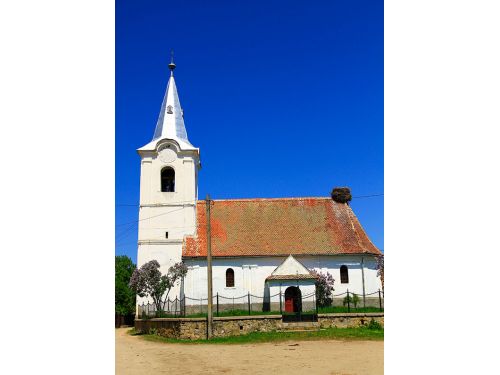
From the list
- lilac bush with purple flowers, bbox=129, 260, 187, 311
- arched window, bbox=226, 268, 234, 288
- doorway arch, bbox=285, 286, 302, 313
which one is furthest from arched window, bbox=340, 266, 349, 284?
lilac bush with purple flowers, bbox=129, 260, 187, 311

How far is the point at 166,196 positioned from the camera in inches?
858

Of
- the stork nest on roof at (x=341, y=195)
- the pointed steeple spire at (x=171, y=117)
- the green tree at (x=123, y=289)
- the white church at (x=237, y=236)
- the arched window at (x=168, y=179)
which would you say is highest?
the pointed steeple spire at (x=171, y=117)

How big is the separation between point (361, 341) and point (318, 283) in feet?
24.6

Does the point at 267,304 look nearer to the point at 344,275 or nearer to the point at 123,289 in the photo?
the point at 344,275

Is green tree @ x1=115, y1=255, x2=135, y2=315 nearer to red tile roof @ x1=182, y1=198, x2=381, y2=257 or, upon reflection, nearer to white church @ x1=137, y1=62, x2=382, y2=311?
white church @ x1=137, y1=62, x2=382, y2=311

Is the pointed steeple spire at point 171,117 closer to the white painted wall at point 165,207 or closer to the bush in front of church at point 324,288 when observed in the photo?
the white painted wall at point 165,207

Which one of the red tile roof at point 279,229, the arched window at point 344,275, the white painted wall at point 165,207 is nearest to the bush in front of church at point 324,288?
the arched window at point 344,275

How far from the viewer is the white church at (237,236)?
67.5 ft

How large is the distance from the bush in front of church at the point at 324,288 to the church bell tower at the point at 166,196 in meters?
6.12
